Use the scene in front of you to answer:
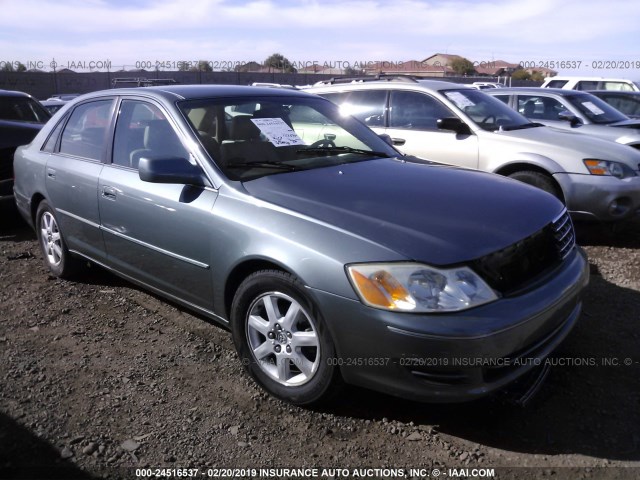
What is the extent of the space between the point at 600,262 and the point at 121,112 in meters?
4.15

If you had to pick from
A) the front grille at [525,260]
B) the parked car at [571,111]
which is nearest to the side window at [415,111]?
the parked car at [571,111]

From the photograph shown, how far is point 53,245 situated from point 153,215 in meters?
1.85

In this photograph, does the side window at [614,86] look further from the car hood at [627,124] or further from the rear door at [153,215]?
the rear door at [153,215]

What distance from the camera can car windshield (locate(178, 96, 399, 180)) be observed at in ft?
11.2

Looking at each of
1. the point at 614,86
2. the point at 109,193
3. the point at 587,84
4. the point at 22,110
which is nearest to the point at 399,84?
the point at 109,193

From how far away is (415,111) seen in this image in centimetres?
645

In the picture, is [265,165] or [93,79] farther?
[93,79]

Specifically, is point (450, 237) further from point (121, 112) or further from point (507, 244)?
point (121, 112)

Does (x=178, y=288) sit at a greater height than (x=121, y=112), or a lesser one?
lesser

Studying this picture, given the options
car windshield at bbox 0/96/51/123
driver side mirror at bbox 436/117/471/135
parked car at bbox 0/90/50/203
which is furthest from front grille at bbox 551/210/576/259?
car windshield at bbox 0/96/51/123

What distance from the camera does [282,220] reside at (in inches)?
112

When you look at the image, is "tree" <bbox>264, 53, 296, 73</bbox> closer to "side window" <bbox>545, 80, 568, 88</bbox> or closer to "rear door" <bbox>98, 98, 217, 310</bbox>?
"side window" <bbox>545, 80, 568, 88</bbox>

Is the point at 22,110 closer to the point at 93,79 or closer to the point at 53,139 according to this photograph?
the point at 53,139


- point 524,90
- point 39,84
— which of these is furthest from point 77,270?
point 39,84
